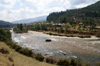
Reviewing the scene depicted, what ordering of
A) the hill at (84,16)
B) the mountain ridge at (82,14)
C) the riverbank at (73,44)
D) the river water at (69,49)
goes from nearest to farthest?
the river water at (69,49) < the riverbank at (73,44) < the hill at (84,16) < the mountain ridge at (82,14)

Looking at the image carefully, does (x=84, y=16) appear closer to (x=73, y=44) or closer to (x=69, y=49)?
(x=73, y=44)

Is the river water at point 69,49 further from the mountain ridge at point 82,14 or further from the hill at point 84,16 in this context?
the mountain ridge at point 82,14

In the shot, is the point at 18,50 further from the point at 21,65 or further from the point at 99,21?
the point at 99,21

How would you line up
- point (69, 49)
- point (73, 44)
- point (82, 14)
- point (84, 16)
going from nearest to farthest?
point (69, 49) < point (73, 44) < point (84, 16) < point (82, 14)

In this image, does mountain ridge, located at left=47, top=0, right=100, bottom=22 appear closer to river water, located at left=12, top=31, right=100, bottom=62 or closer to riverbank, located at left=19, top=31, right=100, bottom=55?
riverbank, located at left=19, top=31, right=100, bottom=55

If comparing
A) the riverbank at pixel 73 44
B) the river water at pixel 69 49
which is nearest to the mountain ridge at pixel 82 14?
the riverbank at pixel 73 44

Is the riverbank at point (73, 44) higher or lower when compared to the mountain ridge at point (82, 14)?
lower

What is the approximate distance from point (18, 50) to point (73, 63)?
1395cm

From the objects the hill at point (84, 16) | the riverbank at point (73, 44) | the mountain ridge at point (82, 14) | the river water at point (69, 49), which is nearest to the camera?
the river water at point (69, 49)

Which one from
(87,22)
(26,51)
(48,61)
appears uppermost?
(87,22)

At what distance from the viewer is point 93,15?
112688mm

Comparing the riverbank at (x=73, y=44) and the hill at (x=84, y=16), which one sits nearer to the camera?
the riverbank at (x=73, y=44)

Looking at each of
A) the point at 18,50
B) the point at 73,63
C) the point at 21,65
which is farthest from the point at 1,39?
the point at 73,63

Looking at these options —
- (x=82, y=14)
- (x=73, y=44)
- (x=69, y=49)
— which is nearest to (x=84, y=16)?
(x=82, y=14)
